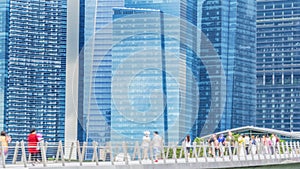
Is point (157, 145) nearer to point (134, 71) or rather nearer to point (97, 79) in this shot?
point (97, 79)

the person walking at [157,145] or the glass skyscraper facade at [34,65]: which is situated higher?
the glass skyscraper facade at [34,65]

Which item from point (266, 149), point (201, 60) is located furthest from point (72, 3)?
point (266, 149)

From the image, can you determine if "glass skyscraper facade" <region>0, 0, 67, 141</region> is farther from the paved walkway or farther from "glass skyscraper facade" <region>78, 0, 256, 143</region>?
the paved walkway

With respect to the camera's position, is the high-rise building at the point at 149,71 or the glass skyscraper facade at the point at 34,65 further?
the glass skyscraper facade at the point at 34,65

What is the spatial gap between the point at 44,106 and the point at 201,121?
3041 centimetres

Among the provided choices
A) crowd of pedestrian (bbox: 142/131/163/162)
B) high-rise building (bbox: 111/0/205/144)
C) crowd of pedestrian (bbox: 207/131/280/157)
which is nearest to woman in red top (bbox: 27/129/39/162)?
crowd of pedestrian (bbox: 142/131/163/162)

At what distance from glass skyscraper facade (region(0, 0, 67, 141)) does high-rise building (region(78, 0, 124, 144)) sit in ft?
117

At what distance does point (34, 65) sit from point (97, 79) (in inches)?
2402

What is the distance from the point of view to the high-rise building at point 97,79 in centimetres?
12188

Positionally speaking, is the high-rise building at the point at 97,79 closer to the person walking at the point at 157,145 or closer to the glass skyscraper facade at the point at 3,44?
the glass skyscraper facade at the point at 3,44

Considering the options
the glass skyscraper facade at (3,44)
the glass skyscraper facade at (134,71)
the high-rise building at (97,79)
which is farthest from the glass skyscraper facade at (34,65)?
the high-rise building at (97,79)

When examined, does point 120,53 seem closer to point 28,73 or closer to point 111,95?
point 111,95

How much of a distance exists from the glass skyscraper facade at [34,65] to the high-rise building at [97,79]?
35582 mm

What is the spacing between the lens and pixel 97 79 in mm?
125688
